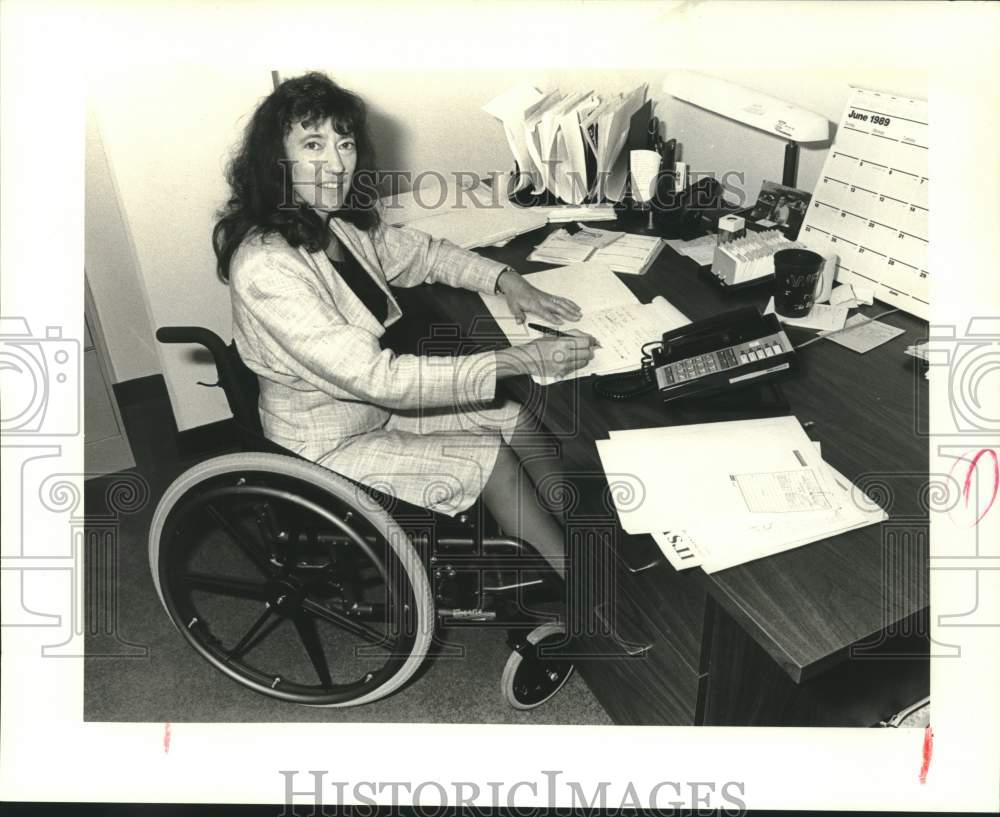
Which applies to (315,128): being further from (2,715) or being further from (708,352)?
(2,715)

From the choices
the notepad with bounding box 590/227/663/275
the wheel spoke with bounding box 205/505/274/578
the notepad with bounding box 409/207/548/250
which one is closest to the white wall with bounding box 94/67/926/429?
the notepad with bounding box 409/207/548/250

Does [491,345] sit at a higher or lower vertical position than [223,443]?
higher

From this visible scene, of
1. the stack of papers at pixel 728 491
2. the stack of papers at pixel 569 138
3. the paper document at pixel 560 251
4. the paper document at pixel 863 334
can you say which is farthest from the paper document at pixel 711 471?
the stack of papers at pixel 569 138

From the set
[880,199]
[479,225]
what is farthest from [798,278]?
[479,225]

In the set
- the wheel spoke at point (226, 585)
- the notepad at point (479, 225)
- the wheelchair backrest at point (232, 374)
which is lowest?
the wheel spoke at point (226, 585)

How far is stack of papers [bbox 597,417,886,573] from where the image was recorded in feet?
3.64

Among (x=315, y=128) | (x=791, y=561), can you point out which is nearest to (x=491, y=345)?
(x=315, y=128)

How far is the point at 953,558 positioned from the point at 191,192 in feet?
6.20

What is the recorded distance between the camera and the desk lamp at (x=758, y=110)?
171 cm

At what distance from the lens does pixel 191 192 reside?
216cm

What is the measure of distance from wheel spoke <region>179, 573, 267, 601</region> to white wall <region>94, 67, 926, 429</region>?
87 cm

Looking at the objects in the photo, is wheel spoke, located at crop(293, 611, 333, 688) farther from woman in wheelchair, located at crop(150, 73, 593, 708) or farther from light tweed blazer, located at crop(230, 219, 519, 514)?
light tweed blazer, located at crop(230, 219, 519, 514)

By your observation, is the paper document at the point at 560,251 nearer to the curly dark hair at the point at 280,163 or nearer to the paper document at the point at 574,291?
the paper document at the point at 574,291

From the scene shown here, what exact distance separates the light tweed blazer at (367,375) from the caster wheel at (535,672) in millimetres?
341
